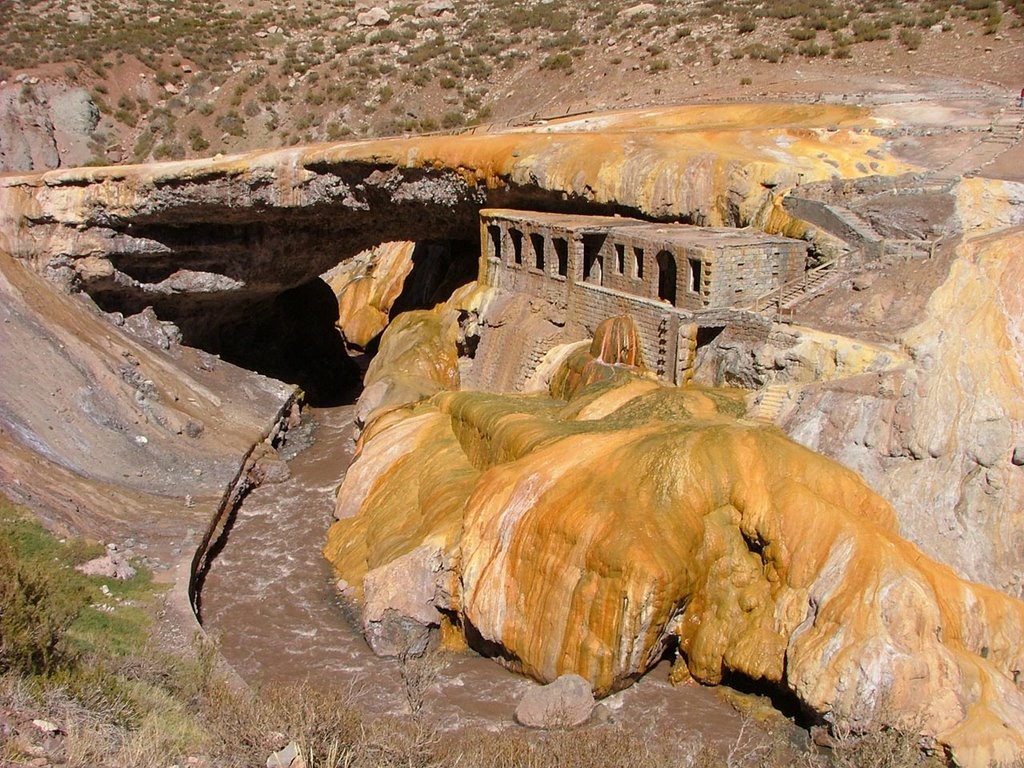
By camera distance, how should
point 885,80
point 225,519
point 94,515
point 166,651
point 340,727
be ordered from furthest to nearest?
point 885,80 → point 225,519 → point 94,515 → point 166,651 → point 340,727

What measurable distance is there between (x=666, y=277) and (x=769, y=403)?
6054 millimetres

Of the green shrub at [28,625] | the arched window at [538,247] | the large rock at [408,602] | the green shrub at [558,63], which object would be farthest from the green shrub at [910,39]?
the green shrub at [28,625]

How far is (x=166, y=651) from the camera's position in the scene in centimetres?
1795

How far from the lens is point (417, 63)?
185ft

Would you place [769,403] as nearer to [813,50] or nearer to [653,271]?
[653,271]

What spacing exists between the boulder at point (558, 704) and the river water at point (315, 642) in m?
0.47

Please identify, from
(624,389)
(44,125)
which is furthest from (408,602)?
(44,125)

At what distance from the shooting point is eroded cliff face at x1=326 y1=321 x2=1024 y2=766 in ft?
50.5

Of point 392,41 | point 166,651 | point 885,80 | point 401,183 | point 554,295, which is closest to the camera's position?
point 166,651

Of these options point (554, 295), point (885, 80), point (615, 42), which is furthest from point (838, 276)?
point (615, 42)

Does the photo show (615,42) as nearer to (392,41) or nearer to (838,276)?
(392,41)

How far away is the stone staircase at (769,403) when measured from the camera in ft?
66.2

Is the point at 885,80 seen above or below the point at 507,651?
above

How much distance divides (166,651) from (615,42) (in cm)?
4152
